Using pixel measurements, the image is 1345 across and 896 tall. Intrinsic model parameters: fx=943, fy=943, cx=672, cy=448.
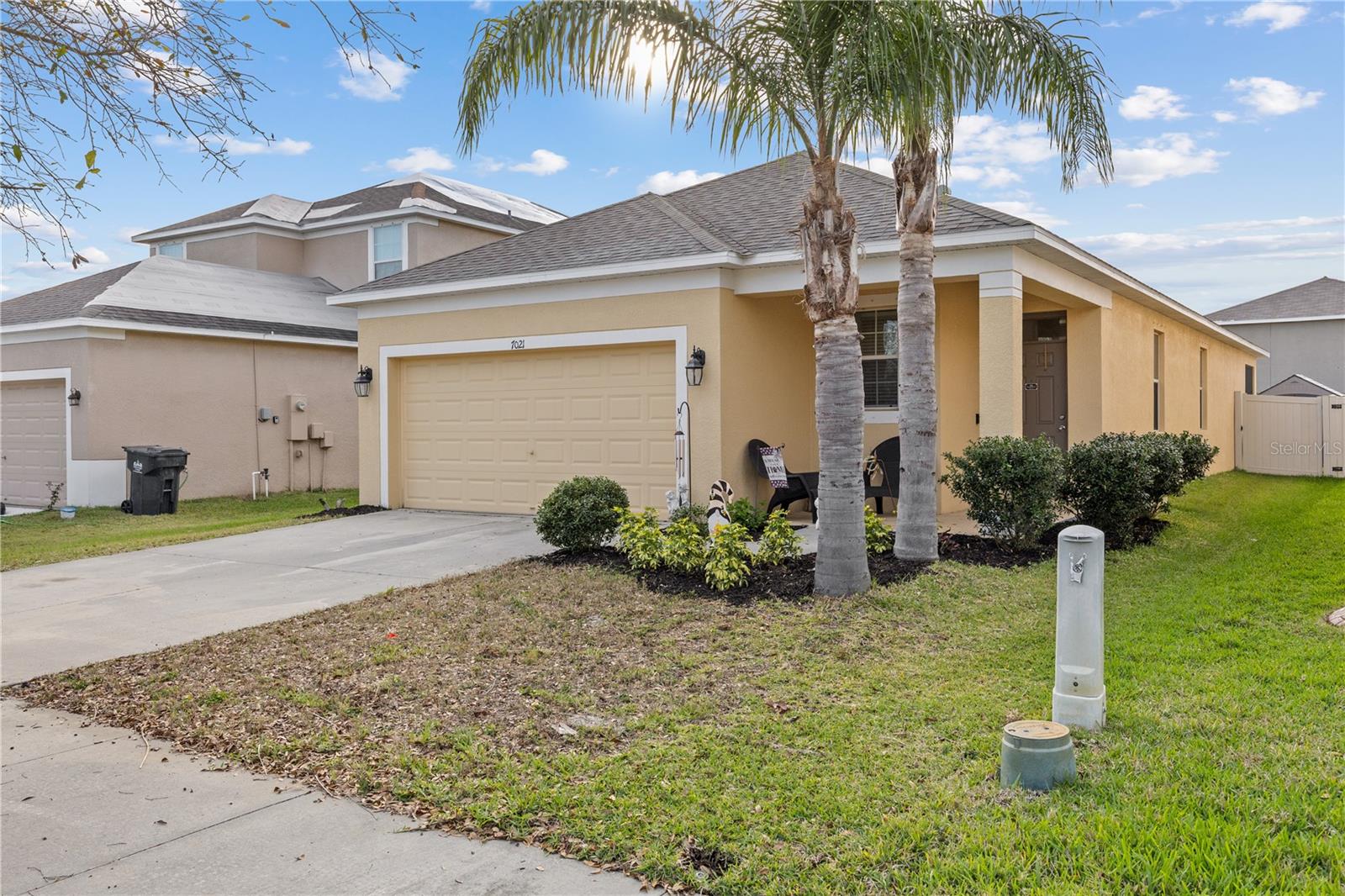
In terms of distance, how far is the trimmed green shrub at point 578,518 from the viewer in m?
9.24

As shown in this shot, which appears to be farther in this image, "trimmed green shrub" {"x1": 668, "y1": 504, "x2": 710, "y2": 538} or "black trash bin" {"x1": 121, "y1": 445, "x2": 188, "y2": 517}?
"black trash bin" {"x1": 121, "y1": 445, "x2": 188, "y2": 517}

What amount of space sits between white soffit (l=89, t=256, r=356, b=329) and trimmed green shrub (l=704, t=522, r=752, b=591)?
38.2 ft

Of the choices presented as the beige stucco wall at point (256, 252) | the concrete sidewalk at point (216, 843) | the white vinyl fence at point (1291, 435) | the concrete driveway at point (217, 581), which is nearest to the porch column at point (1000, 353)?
the concrete driveway at point (217, 581)

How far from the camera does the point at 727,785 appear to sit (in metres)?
3.96

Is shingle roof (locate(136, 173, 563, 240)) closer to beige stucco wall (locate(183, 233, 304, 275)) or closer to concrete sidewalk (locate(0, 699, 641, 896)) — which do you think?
beige stucco wall (locate(183, 233, 304, 275))

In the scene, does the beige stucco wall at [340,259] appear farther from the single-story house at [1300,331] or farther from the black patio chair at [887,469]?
the single-story house at [1300,331]

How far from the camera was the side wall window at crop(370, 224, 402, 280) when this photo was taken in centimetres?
2016

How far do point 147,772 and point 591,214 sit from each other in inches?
442

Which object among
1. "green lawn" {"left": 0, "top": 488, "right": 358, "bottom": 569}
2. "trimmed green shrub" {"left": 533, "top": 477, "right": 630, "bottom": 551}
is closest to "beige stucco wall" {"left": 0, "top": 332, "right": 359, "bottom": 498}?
"green lawn" {"left": 0, "top": 488, "right": 358, "bottom": 569}

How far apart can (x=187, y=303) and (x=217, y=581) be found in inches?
419

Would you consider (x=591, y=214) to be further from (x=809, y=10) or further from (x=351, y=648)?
(x=351, y=648)

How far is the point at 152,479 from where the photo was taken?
1530cm

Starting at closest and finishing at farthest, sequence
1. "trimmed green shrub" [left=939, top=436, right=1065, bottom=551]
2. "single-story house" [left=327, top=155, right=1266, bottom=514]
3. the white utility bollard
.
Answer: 1. the white utility bollard
2. "trimmed green shrub" [left=939, top=436, right=1065, bottom=551]
3. "single-story house" [left=327, top=155, right=1266, bottom=514]

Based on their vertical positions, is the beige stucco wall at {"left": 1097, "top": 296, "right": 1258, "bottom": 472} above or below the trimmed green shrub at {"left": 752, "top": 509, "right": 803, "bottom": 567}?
above
